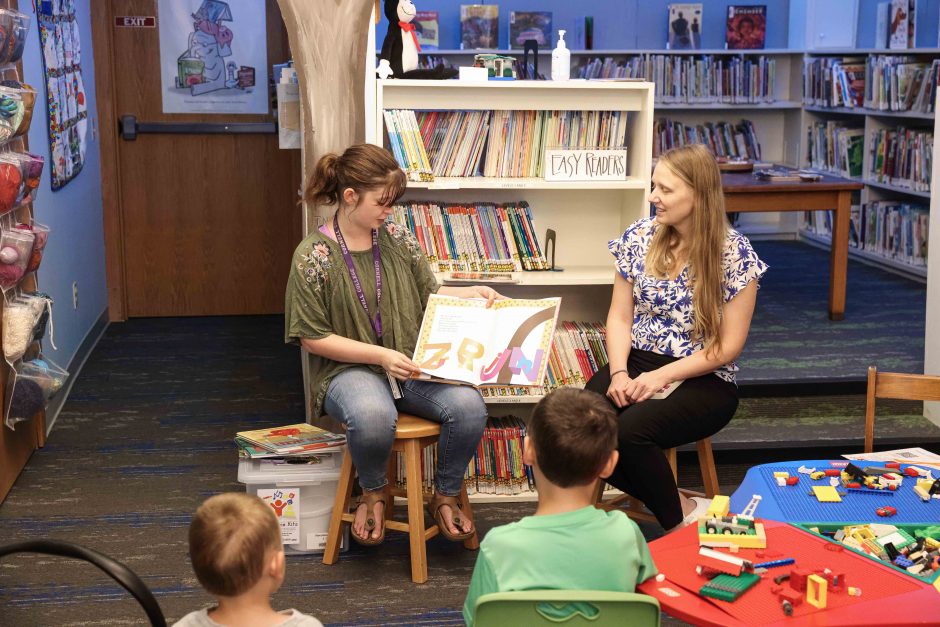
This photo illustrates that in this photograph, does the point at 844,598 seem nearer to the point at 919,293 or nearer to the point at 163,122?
the point at 919,293

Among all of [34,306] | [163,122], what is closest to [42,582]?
[34,306]

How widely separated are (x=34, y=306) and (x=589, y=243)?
1.95 m

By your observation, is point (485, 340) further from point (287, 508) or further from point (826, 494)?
point (826, 494)

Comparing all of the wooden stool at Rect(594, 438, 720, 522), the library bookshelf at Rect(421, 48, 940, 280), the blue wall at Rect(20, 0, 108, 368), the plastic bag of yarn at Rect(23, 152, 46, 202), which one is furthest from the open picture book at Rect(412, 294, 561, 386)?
the library bookshelf at Rect(421, 48, 940, 280)

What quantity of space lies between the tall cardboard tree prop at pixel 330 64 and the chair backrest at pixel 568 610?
7.32ft

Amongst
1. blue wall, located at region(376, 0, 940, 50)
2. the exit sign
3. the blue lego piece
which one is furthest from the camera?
blue wall, located at region(376, 0, 940, 50)

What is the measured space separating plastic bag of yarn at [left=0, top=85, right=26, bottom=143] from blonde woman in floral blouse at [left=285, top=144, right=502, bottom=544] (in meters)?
0.98

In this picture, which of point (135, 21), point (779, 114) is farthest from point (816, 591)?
point (779, 114)

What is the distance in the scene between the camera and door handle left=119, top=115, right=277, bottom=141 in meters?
6.15

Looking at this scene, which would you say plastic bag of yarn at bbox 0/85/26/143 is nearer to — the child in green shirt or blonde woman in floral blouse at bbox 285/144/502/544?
blonde woman in floral blouse at bbox 285/144/502/544

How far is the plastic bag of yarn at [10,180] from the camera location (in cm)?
340

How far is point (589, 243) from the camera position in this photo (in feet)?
13.4

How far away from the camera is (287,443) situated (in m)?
3.31

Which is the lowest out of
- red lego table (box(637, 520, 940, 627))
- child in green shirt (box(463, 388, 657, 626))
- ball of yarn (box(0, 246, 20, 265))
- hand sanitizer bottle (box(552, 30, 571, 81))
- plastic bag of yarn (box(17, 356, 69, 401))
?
plastic bag of yarn (box(17, 356, 69, 401))
